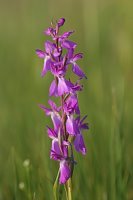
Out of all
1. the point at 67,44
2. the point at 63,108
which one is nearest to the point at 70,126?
the point at 63,108

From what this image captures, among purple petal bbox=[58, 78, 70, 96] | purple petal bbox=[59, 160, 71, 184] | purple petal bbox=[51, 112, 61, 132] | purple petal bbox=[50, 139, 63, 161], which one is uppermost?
purple petal bbox=[58, 78, 70, 96]

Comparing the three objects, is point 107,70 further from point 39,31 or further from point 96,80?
point 39,31

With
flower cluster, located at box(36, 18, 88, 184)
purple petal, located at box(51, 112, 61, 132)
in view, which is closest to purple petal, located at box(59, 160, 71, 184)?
flower cluster, located at box(36, 18, 88, 184)

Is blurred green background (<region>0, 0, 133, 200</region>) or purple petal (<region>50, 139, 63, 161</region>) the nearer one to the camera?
purple petal (<region>50, 139, 63, 161</region>)

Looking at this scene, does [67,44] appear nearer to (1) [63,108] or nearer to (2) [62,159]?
(1) [63,108]

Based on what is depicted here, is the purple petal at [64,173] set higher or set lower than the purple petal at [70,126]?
lower

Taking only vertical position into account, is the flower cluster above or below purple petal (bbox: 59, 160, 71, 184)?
above

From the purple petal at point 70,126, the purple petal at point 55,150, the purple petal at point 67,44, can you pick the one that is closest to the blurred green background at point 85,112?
the purple petal at point 55,150

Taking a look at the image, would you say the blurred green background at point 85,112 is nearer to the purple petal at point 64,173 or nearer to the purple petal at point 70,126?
the purple petal at point 64,173

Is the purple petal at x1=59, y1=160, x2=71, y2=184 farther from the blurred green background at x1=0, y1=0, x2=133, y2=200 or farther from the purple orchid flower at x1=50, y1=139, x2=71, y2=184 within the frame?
the blurred green background at x1=0, y1=0, x2=133, y2=200
